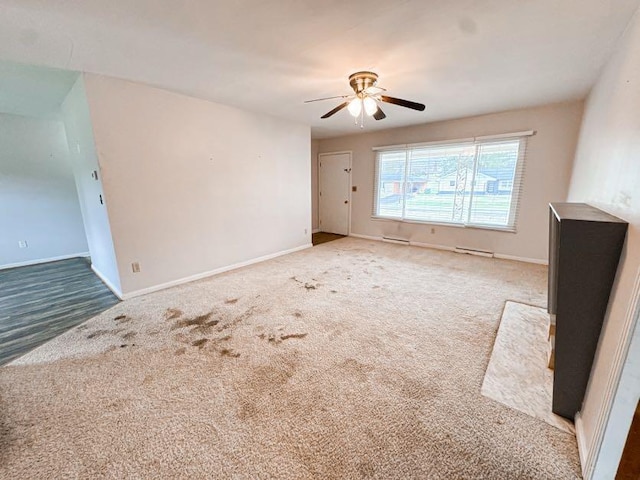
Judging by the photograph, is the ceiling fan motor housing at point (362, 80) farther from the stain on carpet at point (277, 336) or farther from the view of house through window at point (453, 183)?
the view of house through window at point (453, 183)

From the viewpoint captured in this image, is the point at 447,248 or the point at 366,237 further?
the point at 366,237

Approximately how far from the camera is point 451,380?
172 centimetres

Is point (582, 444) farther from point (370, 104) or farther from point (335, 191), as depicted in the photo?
point (335, 191)

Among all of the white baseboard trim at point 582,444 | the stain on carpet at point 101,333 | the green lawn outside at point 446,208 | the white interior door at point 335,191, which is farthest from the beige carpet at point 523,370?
the white interior door at point 335,191

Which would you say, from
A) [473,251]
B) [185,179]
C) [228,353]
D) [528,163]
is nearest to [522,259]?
[473,251]

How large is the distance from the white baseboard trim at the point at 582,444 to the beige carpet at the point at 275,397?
0.15 feet

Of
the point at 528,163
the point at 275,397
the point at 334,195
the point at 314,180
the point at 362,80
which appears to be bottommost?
the point at 275,397

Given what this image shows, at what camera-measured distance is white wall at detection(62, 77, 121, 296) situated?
2.72 meters

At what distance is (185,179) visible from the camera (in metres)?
3.28

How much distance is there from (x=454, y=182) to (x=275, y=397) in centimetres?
457

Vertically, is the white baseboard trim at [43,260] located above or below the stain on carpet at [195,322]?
above

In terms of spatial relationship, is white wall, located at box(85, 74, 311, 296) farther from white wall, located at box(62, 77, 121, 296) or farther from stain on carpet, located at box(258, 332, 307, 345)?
stain on carpet, located at box(258, 332, 307, 345)

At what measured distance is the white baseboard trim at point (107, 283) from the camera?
301 centimetres

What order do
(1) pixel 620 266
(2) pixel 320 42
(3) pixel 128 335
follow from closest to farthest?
(1) pixel 620 266 → (2) pixel 320 42 → (3) pixel 128 335
